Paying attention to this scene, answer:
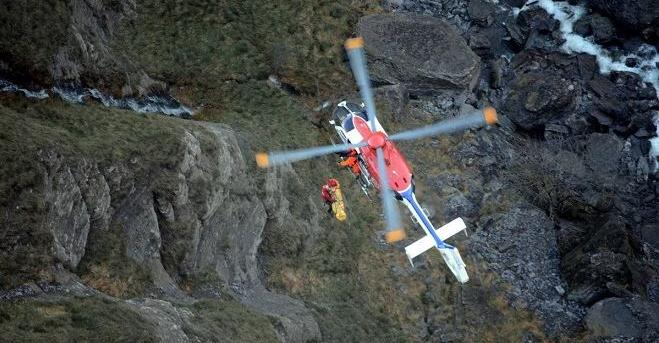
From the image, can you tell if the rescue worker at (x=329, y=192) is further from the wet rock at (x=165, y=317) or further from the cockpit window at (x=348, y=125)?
the wet rock at (x=165, y=317)

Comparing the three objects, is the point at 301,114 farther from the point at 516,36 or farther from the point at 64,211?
the point at 64,211

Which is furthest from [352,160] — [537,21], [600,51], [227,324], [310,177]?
[600,51]

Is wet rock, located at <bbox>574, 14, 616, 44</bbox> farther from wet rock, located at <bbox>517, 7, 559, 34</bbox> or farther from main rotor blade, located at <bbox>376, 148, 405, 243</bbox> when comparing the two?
main rotor blade, located at <bbox>376, 148, 405, 243</bbox>

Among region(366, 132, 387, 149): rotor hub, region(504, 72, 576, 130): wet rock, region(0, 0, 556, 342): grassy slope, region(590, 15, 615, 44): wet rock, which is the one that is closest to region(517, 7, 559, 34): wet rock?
region(590, 15, 615, 44): wet rock

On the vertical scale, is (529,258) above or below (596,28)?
below

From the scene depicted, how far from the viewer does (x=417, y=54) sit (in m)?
38.7

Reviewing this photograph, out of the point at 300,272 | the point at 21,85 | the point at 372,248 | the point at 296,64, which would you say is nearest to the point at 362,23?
the point at 296,64

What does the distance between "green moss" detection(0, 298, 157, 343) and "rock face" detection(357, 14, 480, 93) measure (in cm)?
2471

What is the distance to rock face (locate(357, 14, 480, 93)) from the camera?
3825 cm

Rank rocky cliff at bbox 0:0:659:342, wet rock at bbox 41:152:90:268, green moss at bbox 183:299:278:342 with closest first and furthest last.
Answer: wet rock at bbox 41:152:90:268 → rocky cliff at bbox 0:0:659:342 → green moss at bbox 183:299:278:342

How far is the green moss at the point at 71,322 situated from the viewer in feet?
48.1

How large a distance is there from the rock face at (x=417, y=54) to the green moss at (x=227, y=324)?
20048 mm

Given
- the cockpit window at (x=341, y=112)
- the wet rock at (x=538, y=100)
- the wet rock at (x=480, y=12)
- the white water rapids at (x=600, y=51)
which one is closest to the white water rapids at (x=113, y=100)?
the cockpit window at (x=341, y=112)

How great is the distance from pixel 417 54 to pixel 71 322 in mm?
27634
